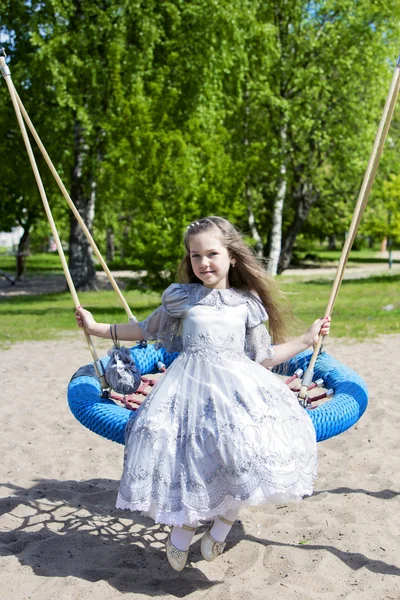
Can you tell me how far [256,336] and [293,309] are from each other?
16.6 feet

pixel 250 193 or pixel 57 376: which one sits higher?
pixel 250 193

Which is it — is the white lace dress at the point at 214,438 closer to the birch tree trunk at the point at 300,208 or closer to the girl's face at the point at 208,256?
the girl's face at the point at 208,256

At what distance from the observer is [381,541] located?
350 centimetres

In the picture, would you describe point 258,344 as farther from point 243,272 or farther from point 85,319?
point 85,319

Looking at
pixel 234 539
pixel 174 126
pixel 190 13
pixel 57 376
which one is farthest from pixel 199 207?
pixel 234 539

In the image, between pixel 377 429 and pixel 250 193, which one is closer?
pixel 377 429

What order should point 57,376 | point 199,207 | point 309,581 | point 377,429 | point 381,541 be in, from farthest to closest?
point 199,207
point 57,376
point 377,429
point 381,541
point 309,581

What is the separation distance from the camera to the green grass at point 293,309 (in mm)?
10808

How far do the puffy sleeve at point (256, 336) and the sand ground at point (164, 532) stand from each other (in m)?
0.94

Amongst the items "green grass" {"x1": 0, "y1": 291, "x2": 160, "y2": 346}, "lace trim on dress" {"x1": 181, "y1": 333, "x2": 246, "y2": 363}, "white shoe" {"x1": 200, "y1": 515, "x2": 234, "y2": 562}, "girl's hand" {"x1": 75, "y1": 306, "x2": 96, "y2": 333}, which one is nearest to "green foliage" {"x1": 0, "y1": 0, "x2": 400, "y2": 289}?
"green grass" {"x1": 0, "y1": 291, "x2": 160, "y2": 346}

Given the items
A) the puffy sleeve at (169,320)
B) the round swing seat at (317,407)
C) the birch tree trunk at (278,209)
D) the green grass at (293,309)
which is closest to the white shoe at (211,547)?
the round swing seat at (317,407)

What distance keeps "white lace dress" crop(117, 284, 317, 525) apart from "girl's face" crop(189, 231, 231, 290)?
0.16 m

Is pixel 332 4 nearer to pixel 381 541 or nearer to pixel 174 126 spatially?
pixel 174 126

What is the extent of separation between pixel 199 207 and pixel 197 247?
33.2 feet
